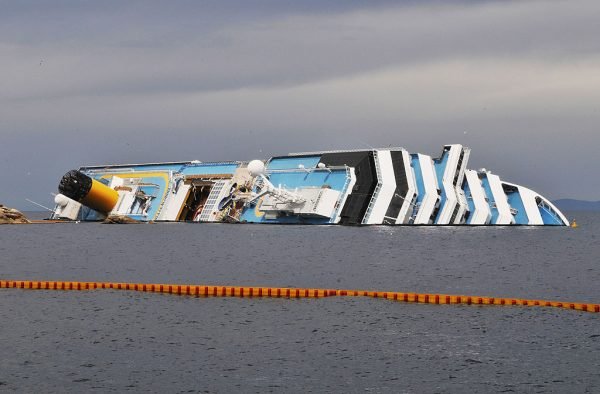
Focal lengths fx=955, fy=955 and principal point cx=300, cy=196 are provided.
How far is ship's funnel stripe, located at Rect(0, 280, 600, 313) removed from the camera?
4044 cm

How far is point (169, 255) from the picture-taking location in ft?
238

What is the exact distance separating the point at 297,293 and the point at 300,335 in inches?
395

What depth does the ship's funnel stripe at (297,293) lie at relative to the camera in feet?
133

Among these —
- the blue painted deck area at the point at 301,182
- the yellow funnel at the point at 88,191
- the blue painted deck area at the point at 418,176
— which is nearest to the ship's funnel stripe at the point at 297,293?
the blue painted deck area at the point at 301,182

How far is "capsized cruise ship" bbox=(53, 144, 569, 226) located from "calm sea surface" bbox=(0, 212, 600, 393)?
32.2 meters

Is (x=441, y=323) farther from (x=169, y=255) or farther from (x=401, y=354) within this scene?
(x=169, y=255)

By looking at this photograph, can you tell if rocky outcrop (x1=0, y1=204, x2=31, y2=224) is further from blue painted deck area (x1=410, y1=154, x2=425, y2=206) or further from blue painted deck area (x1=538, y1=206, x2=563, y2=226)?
blue painted deck area (x1=538, y1=206, x2=563, y2=226)

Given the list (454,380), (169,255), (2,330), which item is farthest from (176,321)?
(169,255)

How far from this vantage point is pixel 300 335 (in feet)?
108

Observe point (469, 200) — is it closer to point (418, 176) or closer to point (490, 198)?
point (490, 198)

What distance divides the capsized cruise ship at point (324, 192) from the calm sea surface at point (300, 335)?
106 feet

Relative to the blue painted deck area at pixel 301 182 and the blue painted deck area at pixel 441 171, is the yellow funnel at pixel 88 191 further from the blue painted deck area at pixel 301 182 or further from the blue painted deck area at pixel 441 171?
the blue painted deck area at pixel 441 171

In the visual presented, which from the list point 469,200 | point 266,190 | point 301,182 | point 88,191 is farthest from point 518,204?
point 88,191

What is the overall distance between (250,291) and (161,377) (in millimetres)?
17211
